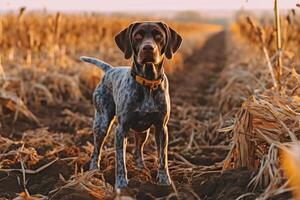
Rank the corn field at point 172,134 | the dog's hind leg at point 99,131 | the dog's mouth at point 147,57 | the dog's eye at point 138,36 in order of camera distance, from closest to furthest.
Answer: the corn field at point 172,134
the dog's mouth at point 147,57
the dog's eye at point 138,36
the dog's hind leg at point 99,131

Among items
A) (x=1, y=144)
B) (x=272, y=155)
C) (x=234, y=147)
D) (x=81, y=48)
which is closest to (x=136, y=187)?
(x=234, y=147)

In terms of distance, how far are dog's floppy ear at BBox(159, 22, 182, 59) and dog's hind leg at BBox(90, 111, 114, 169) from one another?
3.47 feet

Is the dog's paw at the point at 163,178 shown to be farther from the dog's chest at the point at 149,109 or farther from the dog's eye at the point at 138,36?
the dog's eye at the point at 138,36

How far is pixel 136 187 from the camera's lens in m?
4.74

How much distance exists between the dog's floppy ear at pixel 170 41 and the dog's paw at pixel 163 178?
39.2 inches

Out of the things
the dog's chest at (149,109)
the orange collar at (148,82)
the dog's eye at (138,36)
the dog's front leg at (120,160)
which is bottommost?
the dog's front leg at (120,160)

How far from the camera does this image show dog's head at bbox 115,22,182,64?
4406mm

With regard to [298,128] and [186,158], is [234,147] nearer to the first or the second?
[298,128]

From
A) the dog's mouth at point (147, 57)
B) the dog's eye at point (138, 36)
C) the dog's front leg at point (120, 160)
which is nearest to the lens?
the dog's mouth at point (147, 57)

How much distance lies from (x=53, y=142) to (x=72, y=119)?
1532mm

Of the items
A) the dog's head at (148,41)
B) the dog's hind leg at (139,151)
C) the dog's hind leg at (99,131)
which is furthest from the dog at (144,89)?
the dog's hind leg at (139,151)

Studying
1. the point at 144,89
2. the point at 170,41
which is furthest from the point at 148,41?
the point at 144,89

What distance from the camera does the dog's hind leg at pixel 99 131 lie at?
548cm

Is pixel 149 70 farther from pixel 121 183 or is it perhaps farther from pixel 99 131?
pixel 99 131
